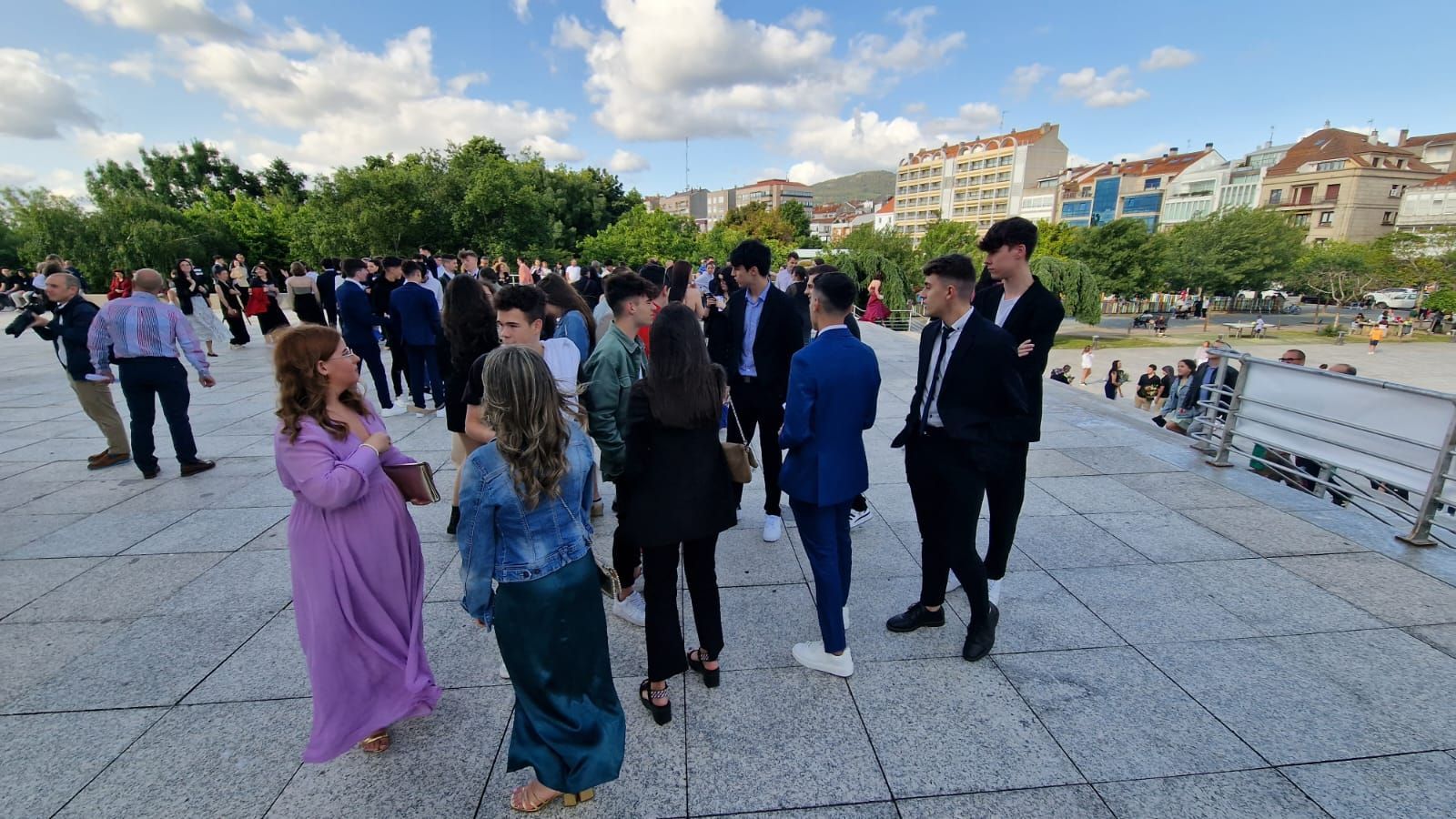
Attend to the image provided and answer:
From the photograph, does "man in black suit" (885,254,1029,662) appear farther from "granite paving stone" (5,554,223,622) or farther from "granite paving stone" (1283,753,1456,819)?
"granite paving stone" (5,554,223,622)

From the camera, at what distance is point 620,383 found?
2967mm

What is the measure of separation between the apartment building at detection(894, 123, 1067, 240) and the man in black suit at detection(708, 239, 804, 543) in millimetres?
92152

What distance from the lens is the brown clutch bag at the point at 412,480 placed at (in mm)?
2436

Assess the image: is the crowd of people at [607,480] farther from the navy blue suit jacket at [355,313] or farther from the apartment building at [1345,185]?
the apartment building at [1345,185]

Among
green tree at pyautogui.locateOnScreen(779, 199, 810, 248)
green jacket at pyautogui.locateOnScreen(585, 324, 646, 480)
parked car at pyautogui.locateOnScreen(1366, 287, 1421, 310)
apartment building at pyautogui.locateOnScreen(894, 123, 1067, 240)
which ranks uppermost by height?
apartment building at pyautogui.locateOnScreen(894, 123, 1067, 240)

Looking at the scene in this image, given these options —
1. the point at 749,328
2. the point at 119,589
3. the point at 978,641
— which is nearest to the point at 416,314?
the point at 119,589

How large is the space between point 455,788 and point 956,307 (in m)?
2.93

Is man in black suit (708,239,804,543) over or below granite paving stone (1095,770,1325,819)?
over

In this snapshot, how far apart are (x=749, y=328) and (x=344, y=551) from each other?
3.03m

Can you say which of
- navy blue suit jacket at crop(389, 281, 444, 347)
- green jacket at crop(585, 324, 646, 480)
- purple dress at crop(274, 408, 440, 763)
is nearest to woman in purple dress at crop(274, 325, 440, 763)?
purple dress at crop(274, 408, 440, 763)

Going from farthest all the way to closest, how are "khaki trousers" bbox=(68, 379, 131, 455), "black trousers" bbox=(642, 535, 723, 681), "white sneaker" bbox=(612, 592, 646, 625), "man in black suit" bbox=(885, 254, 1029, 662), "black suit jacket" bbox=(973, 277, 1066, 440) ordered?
"khaki trousers" bbox=(68, 379, 131, 455)
"white sneaker" bbox=(612, 592, 646, 625)
"black suit jacket" bbox=(973, 277, 1066, 440)
"man in black suit" bbox=(885, 254, 1029, 662)
"black trousers" bbox=(642, 535, 723, 681)

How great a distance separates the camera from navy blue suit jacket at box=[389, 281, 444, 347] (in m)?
6.52

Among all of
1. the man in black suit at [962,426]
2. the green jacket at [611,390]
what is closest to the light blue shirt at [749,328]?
the green jacket at [611,390]

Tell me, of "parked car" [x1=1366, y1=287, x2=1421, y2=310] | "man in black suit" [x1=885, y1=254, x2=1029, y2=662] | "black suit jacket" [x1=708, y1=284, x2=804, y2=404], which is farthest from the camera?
"parked car" [x1=1366, y1=287, x2=1421, y2=310]
